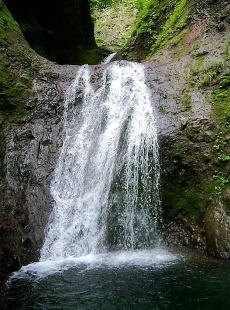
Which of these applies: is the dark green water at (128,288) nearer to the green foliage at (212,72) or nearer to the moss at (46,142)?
the moss at (46,142)

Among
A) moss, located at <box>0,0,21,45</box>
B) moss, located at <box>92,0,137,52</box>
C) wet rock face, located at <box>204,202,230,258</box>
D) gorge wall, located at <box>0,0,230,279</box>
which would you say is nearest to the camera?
wet rock face, located at <box>204,202,230,258</box>

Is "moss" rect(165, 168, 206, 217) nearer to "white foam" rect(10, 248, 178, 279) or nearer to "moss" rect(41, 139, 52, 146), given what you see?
"white foam" rect(10, 248, 178, 279)

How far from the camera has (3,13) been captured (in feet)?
36.9

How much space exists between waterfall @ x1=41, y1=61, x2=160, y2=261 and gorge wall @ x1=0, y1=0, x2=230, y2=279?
0.25m

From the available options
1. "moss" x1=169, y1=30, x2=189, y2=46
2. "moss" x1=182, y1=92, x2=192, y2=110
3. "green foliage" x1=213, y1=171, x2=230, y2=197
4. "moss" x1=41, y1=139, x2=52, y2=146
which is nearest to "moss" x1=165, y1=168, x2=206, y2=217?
"green foliage" x1=213, y1=171, x2=230, y2=197

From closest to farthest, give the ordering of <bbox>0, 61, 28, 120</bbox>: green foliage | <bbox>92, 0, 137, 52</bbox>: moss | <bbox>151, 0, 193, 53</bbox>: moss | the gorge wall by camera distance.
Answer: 1. the gorge wall
2. <bbox>0, 61, 28, 120</bbox>: green foliage
3. <bbox>151, 0, 193, 53</bbox>: moss
4. <bbox>92, 0, 137, 52</bbox>: moss

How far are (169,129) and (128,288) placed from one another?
4.06 m

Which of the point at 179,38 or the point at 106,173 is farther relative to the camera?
the point at 179,38

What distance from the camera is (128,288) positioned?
18.1 feet

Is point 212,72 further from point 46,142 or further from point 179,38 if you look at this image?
point 46,142

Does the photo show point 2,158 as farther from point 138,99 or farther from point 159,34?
point 159,34

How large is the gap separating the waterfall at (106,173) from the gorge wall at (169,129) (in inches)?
9.7

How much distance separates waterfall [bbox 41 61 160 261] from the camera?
7.58 metres

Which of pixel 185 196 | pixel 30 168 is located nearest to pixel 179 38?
pixel 185 196
